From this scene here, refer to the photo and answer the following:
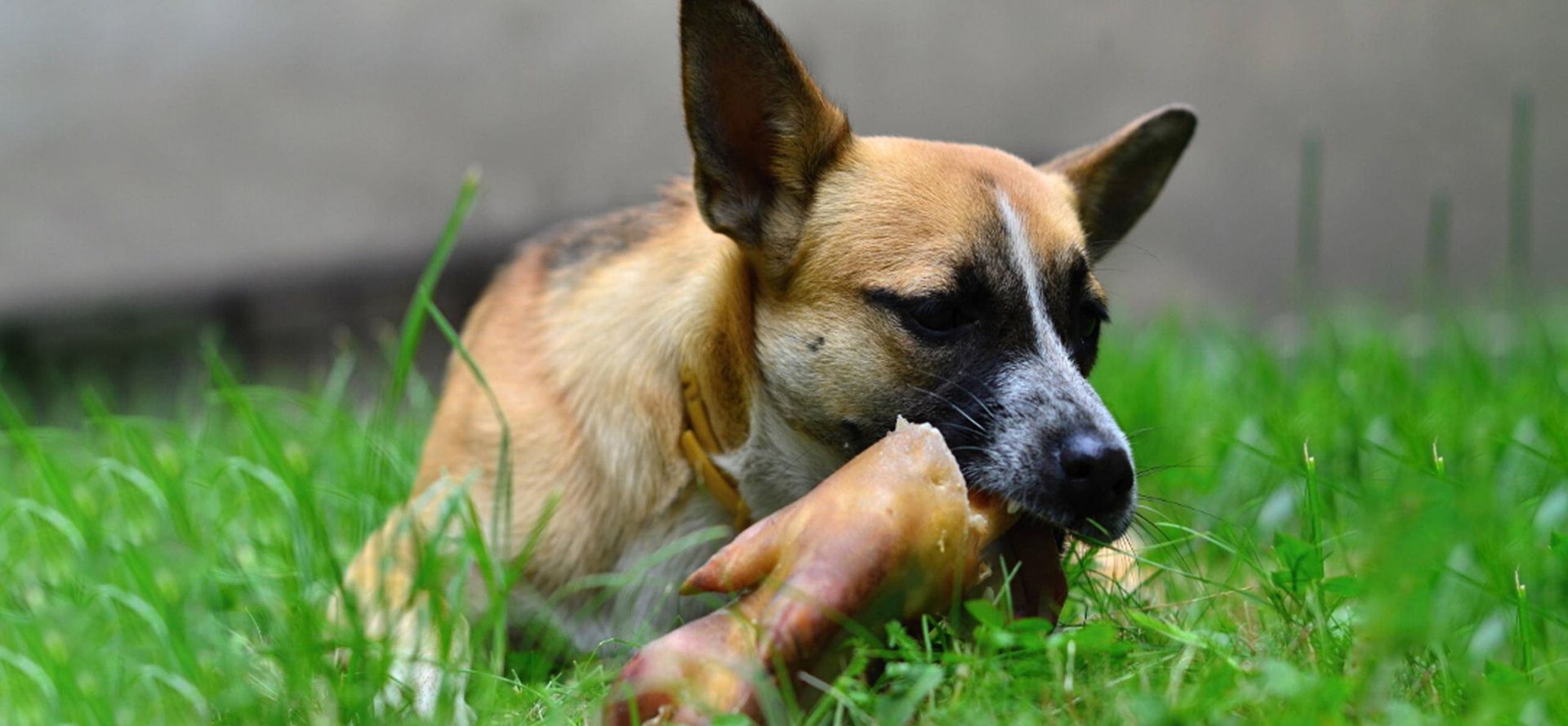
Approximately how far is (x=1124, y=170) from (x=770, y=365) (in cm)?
110

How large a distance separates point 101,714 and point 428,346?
4.37 m

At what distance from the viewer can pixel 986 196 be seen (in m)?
2.53

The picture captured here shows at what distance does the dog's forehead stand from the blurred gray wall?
131 inches

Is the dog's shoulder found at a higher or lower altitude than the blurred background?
higher

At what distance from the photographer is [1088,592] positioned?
7.34 ft

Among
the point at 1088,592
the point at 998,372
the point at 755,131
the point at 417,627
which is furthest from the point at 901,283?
the point at 417,627

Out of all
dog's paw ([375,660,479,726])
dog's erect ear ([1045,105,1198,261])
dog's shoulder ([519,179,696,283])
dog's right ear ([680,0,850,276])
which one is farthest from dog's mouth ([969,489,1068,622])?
dog's shoulder ([519,179,696,283])

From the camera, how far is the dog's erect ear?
122 inches

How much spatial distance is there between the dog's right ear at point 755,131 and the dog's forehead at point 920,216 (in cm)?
5

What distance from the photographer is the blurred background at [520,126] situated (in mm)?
5902

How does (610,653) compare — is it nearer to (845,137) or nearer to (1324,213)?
(845,137)

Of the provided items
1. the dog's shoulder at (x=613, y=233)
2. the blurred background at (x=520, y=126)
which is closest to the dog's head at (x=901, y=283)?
the dog's shoulder at (x=613, y=233)

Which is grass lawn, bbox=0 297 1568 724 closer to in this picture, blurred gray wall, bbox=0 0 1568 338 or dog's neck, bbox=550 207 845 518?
dog's neck, bbox=550 207 845 518

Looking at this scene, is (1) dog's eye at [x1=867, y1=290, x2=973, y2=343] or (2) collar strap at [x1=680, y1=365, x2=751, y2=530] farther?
(2) collar strap at [x1=680, y1=365, x2=751, y2=530]
